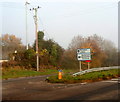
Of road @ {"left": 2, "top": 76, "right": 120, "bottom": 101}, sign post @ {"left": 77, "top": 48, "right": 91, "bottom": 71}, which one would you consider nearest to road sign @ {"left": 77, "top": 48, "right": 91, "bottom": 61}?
sign post @ {"left": 77, "top": 48, "right": 91, "bottom": 71}

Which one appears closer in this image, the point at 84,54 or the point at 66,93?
the point at 66,93

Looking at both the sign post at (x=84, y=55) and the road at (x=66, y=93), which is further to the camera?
the sign post at (x=84, y=55)

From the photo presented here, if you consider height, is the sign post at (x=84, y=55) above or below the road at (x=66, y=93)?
above

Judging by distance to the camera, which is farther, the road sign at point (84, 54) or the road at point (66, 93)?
the road sign at point (84, 54)

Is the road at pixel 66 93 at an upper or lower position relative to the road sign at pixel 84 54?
lower

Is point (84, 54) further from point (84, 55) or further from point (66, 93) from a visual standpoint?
point (66, 93)

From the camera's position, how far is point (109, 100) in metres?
8.23

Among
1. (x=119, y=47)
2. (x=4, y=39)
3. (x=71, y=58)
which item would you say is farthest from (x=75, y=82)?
(x=4, y=39)

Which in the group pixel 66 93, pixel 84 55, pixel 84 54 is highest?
pixel 84 54

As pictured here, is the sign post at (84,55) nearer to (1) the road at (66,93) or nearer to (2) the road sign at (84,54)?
(2) the road sign at (84,54)

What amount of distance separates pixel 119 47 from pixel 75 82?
2173cm

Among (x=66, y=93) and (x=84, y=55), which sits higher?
(x=84, y=55)

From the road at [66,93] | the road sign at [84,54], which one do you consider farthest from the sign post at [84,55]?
the road at [66,93]

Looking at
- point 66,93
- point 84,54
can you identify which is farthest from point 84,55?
point 66,93
